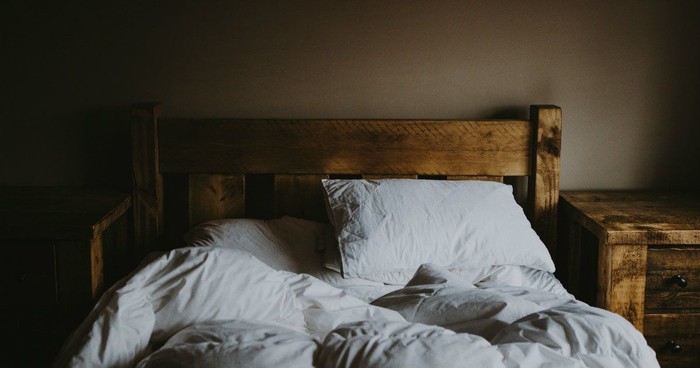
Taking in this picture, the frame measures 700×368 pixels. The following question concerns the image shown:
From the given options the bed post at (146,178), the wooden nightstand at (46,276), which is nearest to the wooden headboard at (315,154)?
the bed post at (146,178)

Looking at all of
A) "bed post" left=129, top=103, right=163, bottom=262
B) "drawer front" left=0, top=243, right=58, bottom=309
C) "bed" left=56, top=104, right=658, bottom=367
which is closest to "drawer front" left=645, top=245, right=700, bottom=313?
"bed" left=56, top=104, right=658, bottom=367

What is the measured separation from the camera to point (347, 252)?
7.07 feet

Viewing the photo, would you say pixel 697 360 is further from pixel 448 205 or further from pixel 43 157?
pixel 43 157

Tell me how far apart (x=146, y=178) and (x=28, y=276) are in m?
0.52

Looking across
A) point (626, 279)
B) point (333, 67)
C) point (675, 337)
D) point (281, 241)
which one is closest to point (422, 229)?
point (281, 241)

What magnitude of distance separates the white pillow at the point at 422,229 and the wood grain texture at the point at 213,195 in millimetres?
369

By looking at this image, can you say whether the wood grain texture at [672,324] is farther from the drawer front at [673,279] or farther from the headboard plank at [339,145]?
the headboard plank at [339,145]

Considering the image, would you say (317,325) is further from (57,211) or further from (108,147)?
(108,147)

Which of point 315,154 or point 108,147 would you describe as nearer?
point 315,154

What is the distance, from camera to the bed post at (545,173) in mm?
2461

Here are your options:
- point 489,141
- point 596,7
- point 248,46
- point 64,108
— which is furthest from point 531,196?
point 64,108

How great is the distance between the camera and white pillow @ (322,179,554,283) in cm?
216

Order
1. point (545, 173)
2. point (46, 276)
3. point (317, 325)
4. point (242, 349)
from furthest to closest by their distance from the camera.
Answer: point (545, 173) → point (46, 276) → point (317, 325) → point (242, 349)

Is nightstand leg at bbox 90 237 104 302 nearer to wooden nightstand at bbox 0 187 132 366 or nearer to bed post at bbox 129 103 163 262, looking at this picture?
wooden nightstand at bbox 0 187 132 366
